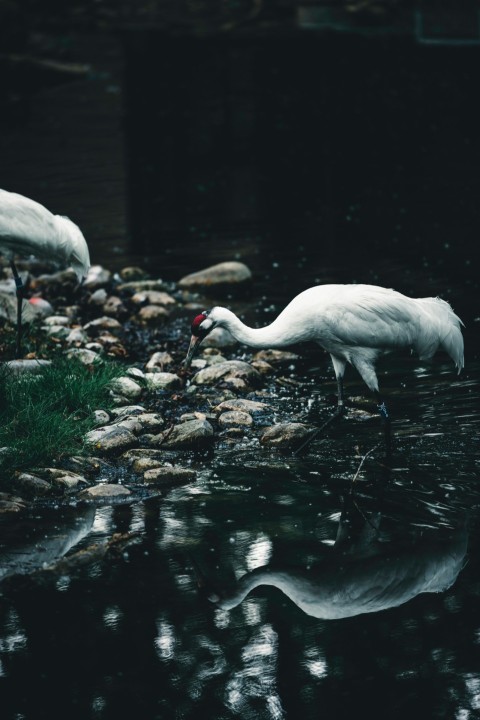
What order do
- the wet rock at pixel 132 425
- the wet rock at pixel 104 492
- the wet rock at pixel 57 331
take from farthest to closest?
the wet rock at pixel 57 331 → the wet rock at pixel 132 425 → the wet rock at pixel 104 492

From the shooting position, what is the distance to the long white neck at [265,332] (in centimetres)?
777

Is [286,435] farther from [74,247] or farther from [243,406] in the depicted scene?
[74,247]

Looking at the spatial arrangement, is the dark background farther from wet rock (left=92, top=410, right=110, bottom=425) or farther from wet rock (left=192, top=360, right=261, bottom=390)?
wet rock (left=92, top=410, right=110, bottom=425)

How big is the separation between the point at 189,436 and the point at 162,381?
4.51ft

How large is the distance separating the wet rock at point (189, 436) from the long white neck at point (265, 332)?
611mm

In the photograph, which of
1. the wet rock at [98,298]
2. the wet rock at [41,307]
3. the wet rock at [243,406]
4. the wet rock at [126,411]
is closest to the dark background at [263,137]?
the wet rock at [98,298]

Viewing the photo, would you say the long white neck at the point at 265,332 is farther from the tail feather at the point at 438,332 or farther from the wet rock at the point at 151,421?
the wet rock at the point at 151,421

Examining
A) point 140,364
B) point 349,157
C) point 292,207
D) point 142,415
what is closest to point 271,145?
point 349,157

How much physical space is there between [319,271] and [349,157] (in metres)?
6.38

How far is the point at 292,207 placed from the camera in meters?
15.6

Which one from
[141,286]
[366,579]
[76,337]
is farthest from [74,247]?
[366,579]

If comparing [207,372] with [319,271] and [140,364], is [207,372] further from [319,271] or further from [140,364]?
[319,271]

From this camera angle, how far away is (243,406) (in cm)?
852

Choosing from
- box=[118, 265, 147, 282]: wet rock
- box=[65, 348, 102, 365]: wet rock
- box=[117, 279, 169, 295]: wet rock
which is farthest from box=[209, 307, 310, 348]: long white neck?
box=[118, 265, 147, 282]: wet rock
